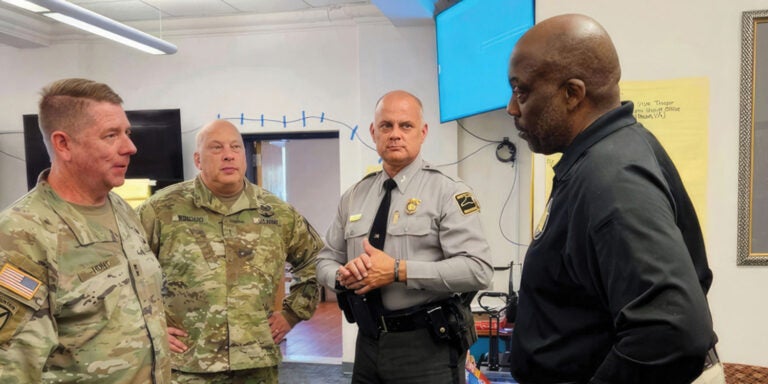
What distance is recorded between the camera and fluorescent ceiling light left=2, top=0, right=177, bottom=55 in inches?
119

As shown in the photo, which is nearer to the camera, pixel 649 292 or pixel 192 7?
pixel 649 292

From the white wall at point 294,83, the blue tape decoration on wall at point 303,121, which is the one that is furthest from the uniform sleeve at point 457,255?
the blue tape decoration on wall at point 303,121

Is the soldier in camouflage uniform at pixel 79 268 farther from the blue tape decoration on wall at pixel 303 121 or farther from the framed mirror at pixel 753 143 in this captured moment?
the blue tape decoration on wall at pixel 303 121

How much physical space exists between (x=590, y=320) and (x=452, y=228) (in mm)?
817

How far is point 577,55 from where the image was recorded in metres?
0.87

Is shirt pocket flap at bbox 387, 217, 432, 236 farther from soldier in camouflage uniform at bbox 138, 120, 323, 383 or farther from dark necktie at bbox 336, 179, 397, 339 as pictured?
soldier in camouflage uniform at bbox 138, 120, 323, 383

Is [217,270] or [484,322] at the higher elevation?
[217,270]

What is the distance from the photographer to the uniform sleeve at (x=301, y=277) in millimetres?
2139

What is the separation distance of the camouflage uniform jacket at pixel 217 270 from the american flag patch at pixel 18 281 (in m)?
0.78

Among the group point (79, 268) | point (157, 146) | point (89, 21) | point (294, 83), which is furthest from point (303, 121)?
point (79, 268)

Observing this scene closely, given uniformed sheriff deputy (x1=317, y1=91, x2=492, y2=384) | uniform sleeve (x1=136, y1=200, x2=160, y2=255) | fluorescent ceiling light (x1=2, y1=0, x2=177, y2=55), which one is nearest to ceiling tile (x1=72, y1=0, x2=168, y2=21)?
fluorescent ceiling light (x1=2, y1=0, x2=177, y2=55)

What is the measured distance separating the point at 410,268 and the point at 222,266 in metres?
0.80

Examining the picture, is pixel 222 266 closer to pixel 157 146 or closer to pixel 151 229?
pixel 151 229

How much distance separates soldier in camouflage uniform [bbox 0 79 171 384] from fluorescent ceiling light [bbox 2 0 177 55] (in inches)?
81.2
